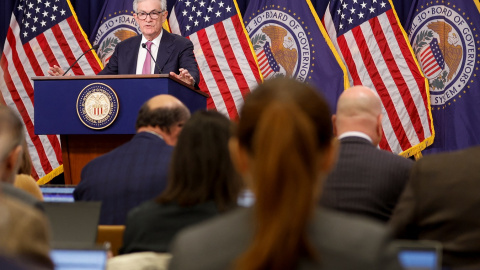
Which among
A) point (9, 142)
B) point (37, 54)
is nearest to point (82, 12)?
point (37, 54)

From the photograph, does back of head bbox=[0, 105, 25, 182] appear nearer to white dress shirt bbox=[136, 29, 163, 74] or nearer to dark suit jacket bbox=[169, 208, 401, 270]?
dark suit jacket bbox=[169, 208, 401, 270]

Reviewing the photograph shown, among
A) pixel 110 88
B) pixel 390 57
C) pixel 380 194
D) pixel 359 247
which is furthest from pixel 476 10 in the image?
pixel 359 247

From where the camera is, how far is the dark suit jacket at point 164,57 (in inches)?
239

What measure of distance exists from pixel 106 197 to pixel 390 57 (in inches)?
202

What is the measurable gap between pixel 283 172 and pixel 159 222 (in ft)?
4.31

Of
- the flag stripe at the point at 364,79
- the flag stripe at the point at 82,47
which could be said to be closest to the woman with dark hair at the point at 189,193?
the flag stripe at the point at 364,79

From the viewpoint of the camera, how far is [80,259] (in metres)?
1.71

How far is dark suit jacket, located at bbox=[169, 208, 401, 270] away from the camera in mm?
1113

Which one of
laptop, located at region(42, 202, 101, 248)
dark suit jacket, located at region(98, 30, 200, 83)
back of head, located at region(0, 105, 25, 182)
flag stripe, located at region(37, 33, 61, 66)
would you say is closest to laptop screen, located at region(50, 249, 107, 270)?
back of head, located at region(0, 105, 25, 182)

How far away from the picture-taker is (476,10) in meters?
7.61

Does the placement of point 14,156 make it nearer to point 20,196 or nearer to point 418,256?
point 20,196

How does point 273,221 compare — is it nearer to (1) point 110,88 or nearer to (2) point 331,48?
(1) point 110,88

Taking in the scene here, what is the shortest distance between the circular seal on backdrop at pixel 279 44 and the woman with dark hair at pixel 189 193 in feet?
18.0

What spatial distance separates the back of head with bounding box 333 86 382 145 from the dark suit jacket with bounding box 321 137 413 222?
1.17ft
